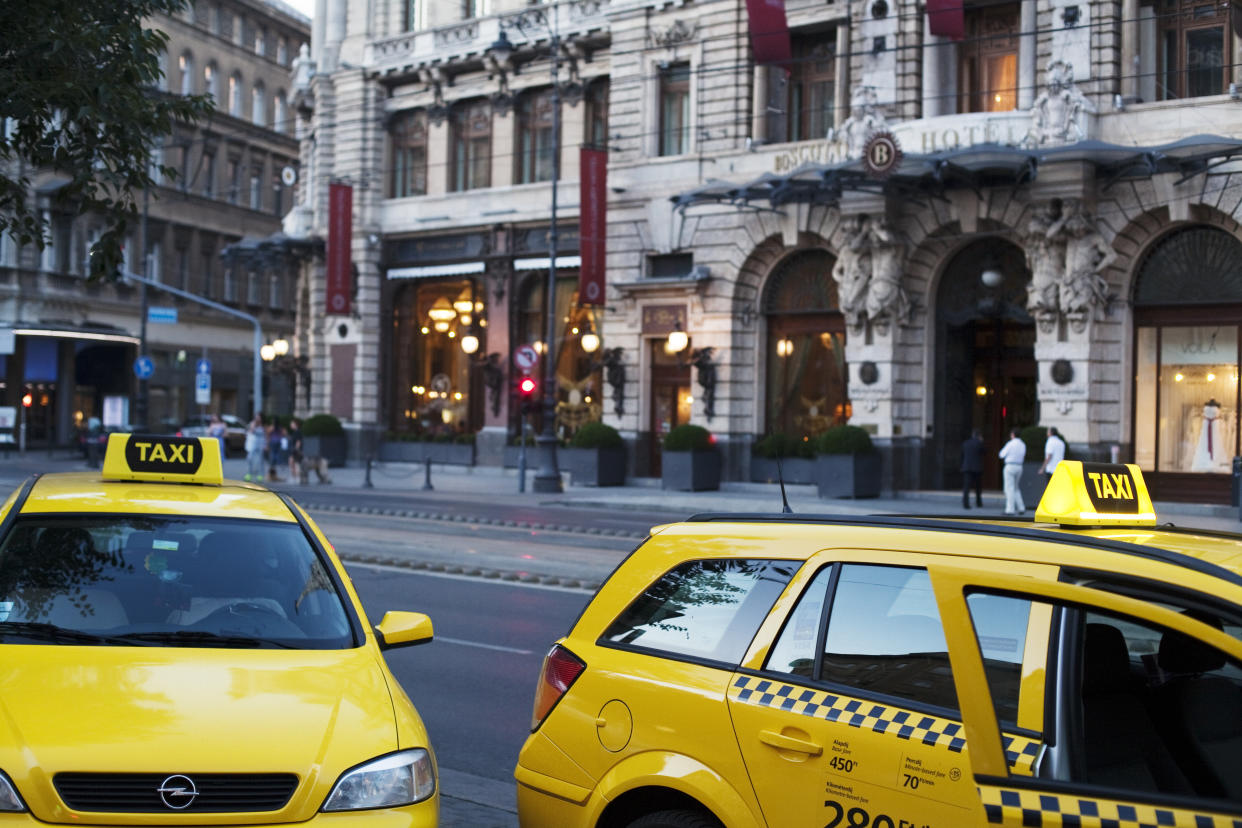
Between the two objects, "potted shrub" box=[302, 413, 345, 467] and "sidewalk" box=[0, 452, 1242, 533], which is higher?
"potted shrub" box=[302, 413, 345, 467]

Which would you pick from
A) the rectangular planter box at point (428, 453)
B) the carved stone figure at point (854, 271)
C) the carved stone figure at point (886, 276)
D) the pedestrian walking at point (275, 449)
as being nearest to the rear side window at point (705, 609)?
the carved stone figure at point (886, 276)

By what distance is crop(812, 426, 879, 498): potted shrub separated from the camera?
1141 inches

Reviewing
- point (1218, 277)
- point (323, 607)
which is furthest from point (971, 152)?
point (323, 607)

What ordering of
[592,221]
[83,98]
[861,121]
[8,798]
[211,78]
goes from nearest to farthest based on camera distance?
1. [8,798]
2. [83,98]
3. [861,121]
4. [592,221]
5. [211,78]

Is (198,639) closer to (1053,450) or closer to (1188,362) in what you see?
(1053,450)

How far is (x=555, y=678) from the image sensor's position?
4.82m

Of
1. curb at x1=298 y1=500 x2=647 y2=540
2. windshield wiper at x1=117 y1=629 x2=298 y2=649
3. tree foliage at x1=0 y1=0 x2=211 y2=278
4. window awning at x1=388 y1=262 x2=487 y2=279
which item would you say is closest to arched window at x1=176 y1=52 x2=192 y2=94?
window awning at x1=388 y1=262 x2=487 y2=279

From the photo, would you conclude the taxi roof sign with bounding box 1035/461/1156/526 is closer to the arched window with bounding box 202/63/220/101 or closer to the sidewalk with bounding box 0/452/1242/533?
the sidewalk with bounding box 0/452/1242/533

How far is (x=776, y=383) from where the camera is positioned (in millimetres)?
33062

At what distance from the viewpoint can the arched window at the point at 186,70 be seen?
6103 centimetres

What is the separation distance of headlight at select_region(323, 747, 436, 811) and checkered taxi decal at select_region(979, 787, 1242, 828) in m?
1.95

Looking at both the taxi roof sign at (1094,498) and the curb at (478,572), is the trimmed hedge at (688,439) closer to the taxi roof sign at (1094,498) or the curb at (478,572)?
the curb at (478,572)

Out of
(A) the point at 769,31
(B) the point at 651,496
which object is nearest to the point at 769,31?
(A) the point at 769,31

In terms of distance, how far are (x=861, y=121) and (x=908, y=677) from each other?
88.5 ft
